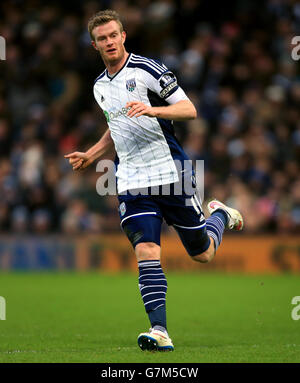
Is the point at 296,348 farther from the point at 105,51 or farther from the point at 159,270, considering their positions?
the point at 105,51

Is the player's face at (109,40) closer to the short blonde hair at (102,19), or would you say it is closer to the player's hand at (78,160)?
the short blonde hair at (102,19)

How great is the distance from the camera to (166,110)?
19.6ft

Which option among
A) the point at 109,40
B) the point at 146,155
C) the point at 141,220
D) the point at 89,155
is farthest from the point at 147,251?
the point at 109,40

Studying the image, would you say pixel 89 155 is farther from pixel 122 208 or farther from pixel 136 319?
pixel 136 319

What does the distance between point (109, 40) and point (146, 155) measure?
0.97 meters

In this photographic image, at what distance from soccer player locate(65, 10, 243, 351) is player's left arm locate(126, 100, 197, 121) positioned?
0.01 m

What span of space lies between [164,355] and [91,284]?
7040 millimetres

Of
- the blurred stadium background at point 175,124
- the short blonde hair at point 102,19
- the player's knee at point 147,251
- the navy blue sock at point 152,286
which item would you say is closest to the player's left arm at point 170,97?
the short blonde hair at point 102,19

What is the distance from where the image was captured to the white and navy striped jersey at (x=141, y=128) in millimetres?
6375

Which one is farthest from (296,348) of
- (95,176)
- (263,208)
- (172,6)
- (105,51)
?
(172,6)

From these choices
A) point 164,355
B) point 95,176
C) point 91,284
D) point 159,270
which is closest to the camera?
point 164,355

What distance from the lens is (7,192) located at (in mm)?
15578

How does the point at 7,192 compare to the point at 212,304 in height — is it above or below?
above

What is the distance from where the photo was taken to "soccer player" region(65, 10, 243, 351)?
20.4 ft
